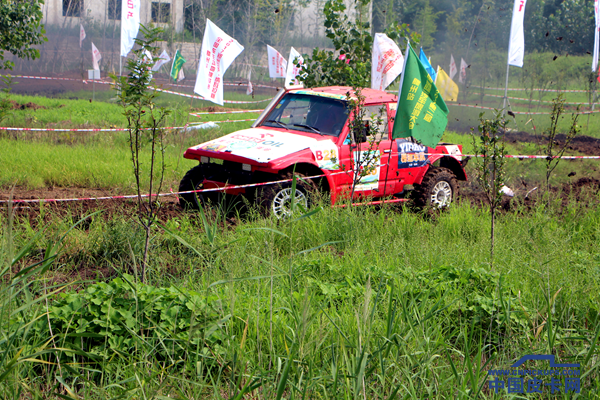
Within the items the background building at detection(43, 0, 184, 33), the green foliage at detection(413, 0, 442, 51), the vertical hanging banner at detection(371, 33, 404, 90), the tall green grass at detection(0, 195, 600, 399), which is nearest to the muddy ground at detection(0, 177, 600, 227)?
the tall green grass at detection(0, 195, 600, 399)

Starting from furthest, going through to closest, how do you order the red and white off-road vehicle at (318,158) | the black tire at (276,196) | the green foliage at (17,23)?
the green foliage at (17,23)
the red and white off-road vehicle at (318,158)
the black tire at (276,196)

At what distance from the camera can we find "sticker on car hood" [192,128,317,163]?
6.16 meters

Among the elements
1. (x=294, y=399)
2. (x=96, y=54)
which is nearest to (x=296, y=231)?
(x=294, y=399)

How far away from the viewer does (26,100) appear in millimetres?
17656

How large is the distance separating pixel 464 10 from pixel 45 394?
142 feet

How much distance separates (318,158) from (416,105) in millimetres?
1324

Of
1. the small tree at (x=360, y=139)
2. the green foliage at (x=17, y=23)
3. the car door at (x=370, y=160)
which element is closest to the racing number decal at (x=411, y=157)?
the car door at (x=370, y=160)

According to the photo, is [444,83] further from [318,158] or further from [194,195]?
[194,195]

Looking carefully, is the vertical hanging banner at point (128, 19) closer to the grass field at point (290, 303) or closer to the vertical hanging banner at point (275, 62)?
the vertical hanging banner at point (275, 62)

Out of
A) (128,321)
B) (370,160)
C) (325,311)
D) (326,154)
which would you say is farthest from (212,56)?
(325,311)

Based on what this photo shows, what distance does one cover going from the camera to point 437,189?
7637mm

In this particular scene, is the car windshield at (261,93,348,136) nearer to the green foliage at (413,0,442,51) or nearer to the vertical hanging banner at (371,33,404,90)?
the vertical hanging banner at (371,33,404,90)

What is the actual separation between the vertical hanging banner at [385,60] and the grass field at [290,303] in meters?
4.33

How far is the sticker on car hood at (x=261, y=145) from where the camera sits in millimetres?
6164
